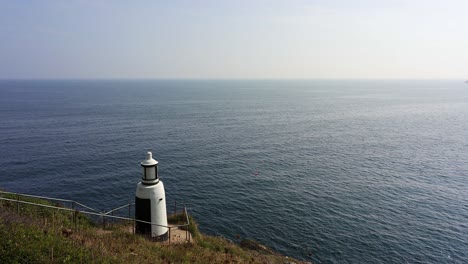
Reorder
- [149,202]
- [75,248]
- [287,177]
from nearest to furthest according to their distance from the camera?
[75,248], [149,202], [287,177]

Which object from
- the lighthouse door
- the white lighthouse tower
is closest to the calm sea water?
the white lighthouse tower

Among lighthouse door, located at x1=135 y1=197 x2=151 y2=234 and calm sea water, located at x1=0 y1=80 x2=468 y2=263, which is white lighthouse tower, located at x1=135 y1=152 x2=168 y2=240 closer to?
lighthouse door, located at x1=135 y1=197 x2=151 y2=234

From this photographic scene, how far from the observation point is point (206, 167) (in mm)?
54188

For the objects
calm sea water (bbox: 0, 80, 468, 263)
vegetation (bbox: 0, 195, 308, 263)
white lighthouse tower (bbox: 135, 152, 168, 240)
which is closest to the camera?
vegetation (bbox: 0, 195, 308, 263)

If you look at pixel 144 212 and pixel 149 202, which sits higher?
pixel 149 202

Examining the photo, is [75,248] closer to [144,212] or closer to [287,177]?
[144,212]

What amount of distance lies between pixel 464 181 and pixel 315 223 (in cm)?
3023

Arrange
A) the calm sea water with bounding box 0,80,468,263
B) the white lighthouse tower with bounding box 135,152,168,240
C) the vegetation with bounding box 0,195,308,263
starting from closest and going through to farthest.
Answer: the vegetation with bounding box 0,195,308,263 < the white lighthouse tower with bounding box 135,152,168,240 < the calm sea water with bounding box 0,80,468,263

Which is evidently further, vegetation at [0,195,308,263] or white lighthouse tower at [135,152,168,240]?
white lighthouse tower at [135,152,168,240]

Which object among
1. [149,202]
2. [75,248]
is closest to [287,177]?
[149,202]

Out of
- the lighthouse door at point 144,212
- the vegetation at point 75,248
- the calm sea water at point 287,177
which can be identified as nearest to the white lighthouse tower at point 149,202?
the lighthouse door at point 144,212

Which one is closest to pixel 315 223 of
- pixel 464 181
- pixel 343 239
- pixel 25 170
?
pixel 343 239

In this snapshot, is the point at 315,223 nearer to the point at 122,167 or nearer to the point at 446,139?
the point at 122,167

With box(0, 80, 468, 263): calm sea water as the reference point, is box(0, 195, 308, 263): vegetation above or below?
above
